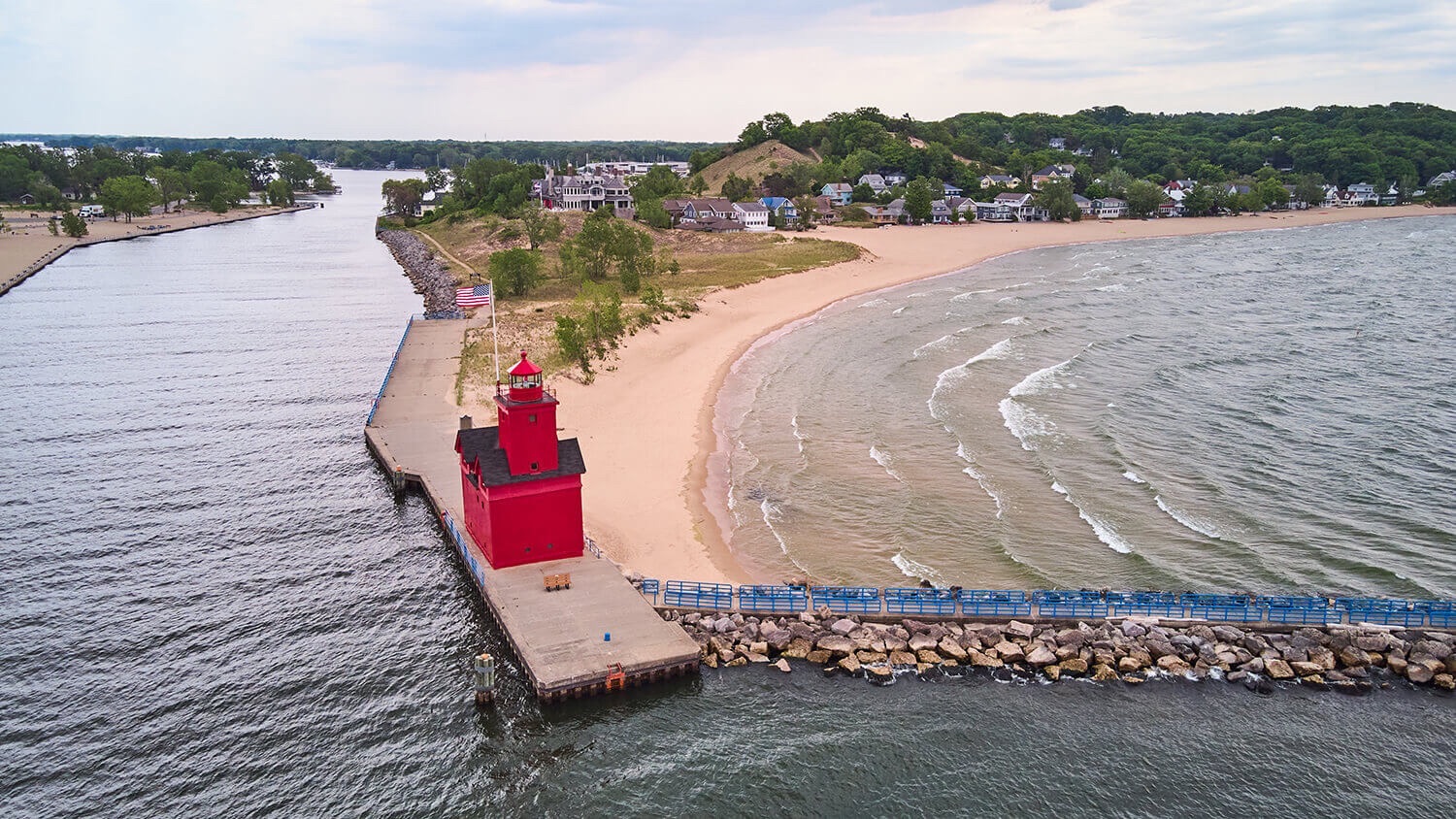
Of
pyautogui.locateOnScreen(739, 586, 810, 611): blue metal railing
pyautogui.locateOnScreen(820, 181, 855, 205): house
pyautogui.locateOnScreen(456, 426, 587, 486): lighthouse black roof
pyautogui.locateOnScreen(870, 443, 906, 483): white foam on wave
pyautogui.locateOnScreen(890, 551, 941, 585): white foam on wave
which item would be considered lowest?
pyautogui.locateOnScreen(890, 551, 941, 585): white foam on wave

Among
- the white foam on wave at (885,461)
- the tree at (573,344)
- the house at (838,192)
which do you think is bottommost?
the white foam on wave at (885,461)

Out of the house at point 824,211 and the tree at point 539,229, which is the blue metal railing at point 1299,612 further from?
the house at point 824,211

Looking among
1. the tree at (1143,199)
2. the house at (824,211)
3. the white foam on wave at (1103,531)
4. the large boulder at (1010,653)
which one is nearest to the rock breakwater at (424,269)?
the white foam on wave at (1103,531)

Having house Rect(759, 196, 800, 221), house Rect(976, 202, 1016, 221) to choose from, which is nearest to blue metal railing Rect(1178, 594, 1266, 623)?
house Rect(759, 196, 800, 221)

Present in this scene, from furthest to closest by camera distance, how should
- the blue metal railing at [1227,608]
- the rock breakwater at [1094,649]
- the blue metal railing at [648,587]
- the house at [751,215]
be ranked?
1. the house at [751,215]
2. the blue metal railing at [648,587]
3. the blue metal railing at [1227,608]
4. the rock breakwater at [1094,649]

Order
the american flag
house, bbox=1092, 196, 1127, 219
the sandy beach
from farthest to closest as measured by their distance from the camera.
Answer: house, bbox=1092, 196, 1127, 219 < the american flag < the sandy beach

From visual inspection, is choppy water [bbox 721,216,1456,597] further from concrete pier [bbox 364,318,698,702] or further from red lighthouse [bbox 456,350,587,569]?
red lighthouse [bbox 456,350,587,569]
